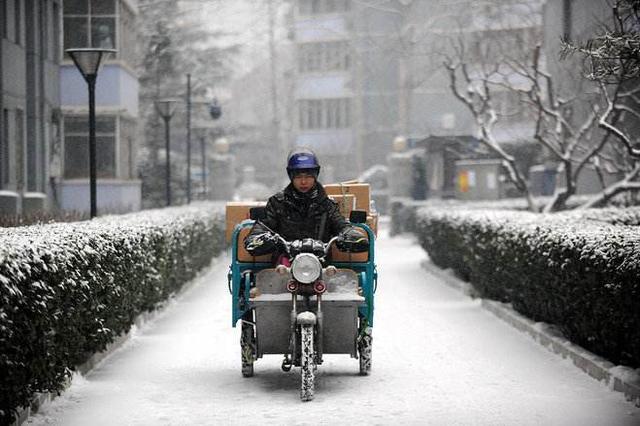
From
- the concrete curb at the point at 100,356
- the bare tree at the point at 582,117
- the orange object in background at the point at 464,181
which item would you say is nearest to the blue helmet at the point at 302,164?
the concrete curb at the point at 100,356

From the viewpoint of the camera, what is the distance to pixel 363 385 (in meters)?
10.8

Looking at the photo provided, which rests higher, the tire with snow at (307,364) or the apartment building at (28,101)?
the apartment building at (28,101)

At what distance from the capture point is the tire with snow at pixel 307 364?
9914 mm

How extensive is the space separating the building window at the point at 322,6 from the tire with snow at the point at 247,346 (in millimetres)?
67504

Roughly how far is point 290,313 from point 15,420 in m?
2.99

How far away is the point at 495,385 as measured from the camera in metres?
10.9

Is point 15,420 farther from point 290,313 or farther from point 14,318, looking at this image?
point 290,313

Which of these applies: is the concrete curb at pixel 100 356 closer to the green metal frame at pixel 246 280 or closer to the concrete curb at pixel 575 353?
the green metal frame at pixel 246 280

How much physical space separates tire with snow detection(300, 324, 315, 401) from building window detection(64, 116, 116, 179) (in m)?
24.7

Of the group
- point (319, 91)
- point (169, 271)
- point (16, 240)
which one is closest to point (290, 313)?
point (16, 240)

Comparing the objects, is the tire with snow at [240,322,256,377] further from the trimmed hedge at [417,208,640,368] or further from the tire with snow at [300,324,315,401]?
the trimmed hedge at [417,208,640,368]

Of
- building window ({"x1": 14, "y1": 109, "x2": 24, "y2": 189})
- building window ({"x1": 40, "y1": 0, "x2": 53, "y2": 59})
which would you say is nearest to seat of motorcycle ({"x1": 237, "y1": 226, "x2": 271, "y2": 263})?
building window ({"x1": 14, "y1": 109, "x2": 24, "y2": 189})

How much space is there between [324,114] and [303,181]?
70.0 meters

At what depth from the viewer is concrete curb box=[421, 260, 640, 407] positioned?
10023 mm
